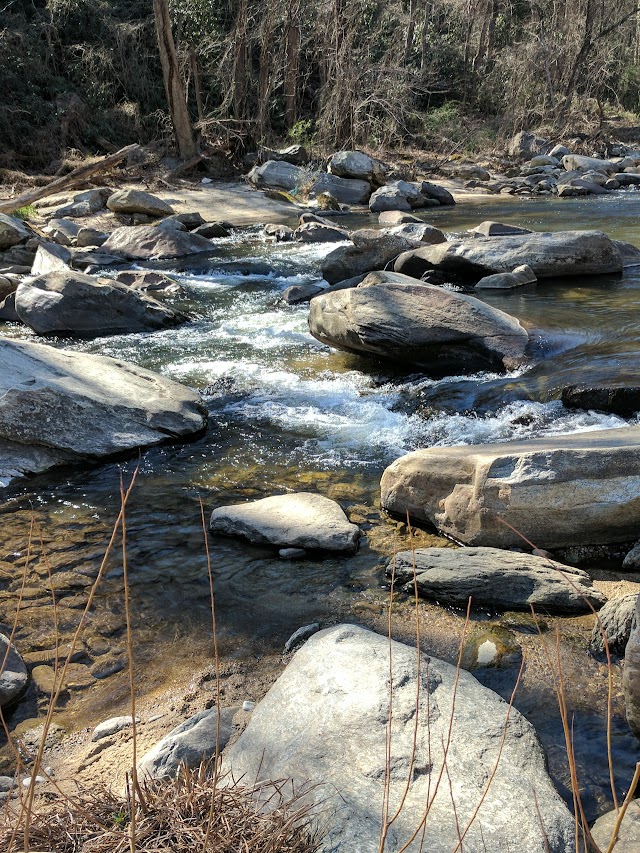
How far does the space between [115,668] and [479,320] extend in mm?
4416

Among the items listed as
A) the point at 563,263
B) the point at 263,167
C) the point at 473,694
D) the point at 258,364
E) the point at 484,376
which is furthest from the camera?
the point at 263,167

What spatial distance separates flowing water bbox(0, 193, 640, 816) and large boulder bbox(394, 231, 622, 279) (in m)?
0.22

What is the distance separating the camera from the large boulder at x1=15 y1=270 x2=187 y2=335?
798 cm

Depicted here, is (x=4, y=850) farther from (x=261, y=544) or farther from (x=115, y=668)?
(x=261, y=544)

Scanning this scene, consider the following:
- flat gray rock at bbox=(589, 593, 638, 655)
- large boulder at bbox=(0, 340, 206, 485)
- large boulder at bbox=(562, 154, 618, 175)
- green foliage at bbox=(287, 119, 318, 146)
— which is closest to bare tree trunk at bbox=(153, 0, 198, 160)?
green foliage at bbox=(287, 119, 318, 146)

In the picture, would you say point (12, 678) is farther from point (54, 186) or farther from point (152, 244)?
point (54, 186)

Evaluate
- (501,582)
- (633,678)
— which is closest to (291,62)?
(501,582)

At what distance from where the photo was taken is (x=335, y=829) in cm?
188

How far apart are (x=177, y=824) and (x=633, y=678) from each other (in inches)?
61.0

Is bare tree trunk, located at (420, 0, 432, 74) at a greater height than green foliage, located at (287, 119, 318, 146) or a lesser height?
greater

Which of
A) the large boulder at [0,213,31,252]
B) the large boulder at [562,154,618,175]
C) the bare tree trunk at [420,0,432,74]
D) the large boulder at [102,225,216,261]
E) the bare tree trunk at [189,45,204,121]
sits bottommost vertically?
the large boulder at [102,225,216,261]

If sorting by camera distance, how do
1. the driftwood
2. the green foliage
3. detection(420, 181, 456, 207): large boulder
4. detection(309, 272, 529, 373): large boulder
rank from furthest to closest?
the green foliage < detection(420, 181, 456, 207): large boulder < the driftwood < detection(309, 272, 529, 373): large boulder

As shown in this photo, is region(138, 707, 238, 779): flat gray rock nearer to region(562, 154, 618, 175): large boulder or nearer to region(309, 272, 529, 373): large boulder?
region(309, 272, 529, 373): large boulder

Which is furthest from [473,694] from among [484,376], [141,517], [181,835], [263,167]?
[263,167]
